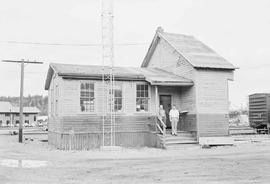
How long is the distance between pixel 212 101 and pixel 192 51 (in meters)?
3.66

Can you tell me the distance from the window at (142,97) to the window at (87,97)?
8.98ft

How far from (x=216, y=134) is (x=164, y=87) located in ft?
13.7

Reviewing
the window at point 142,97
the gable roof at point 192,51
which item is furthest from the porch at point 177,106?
the gable roof at point 192,51

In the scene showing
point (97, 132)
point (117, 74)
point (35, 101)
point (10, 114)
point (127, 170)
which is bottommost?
point (127, 170)

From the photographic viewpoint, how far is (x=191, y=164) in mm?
14070

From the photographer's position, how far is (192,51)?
24375mm

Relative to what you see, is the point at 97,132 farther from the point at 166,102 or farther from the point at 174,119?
the point at 166,102

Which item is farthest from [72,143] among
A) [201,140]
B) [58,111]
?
[201,140]

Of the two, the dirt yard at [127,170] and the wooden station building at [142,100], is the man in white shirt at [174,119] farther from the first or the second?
the dirt yard at [127,170]

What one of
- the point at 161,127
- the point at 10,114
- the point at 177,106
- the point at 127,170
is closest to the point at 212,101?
the point at 177,106

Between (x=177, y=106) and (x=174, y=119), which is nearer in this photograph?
(x=174, y=119)

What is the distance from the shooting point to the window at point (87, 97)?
21375 mm

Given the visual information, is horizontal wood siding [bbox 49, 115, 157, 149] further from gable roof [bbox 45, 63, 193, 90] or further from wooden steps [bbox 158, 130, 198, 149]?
gable roof [bbox 45, 63, 193, 90]

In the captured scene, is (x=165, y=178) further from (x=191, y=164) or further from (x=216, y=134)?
(x=216, y=134)
